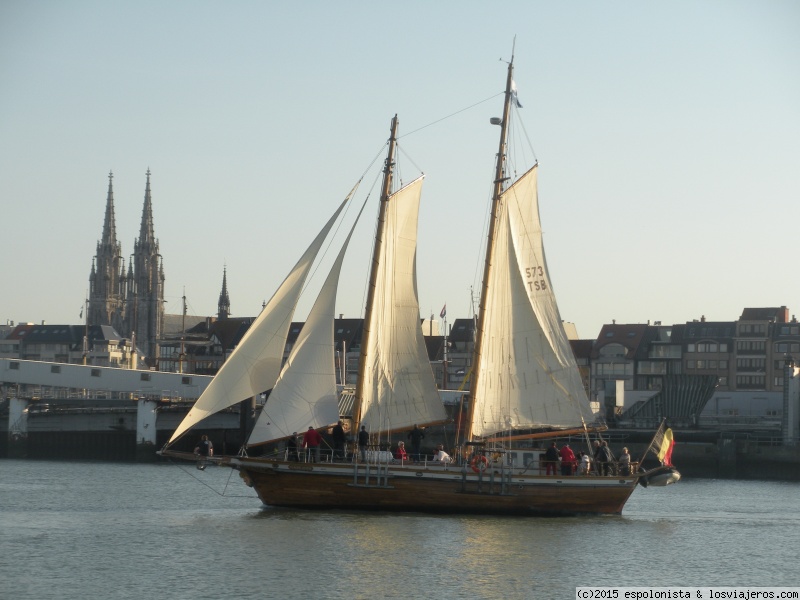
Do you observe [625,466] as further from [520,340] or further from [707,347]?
[707,347]

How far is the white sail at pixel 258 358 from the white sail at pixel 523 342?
331 inches

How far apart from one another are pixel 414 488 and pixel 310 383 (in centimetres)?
527

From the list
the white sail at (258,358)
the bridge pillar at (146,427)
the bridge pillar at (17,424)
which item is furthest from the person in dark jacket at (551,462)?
the bridge pillar at (17,424)

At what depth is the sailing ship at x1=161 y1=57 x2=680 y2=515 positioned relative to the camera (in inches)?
2005

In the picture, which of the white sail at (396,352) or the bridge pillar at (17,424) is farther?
the bridge pillar at (17,424)

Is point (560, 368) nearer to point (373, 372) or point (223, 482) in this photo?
point (373, 372)

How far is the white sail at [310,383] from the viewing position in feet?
167

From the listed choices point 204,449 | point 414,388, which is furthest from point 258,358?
point 414,388

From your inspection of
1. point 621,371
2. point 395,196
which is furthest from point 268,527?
point 621,371

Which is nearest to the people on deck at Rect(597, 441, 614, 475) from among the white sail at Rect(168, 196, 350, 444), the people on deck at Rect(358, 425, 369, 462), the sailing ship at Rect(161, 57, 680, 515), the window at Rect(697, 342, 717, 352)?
the sailing ship at Rect(161, 57, 680, 515)

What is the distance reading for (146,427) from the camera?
104 m

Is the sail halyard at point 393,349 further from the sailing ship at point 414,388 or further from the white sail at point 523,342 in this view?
the white sail at point 523,342

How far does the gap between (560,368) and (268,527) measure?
1321 centimetres

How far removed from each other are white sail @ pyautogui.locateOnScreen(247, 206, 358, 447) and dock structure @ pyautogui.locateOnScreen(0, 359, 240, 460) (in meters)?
51.6
